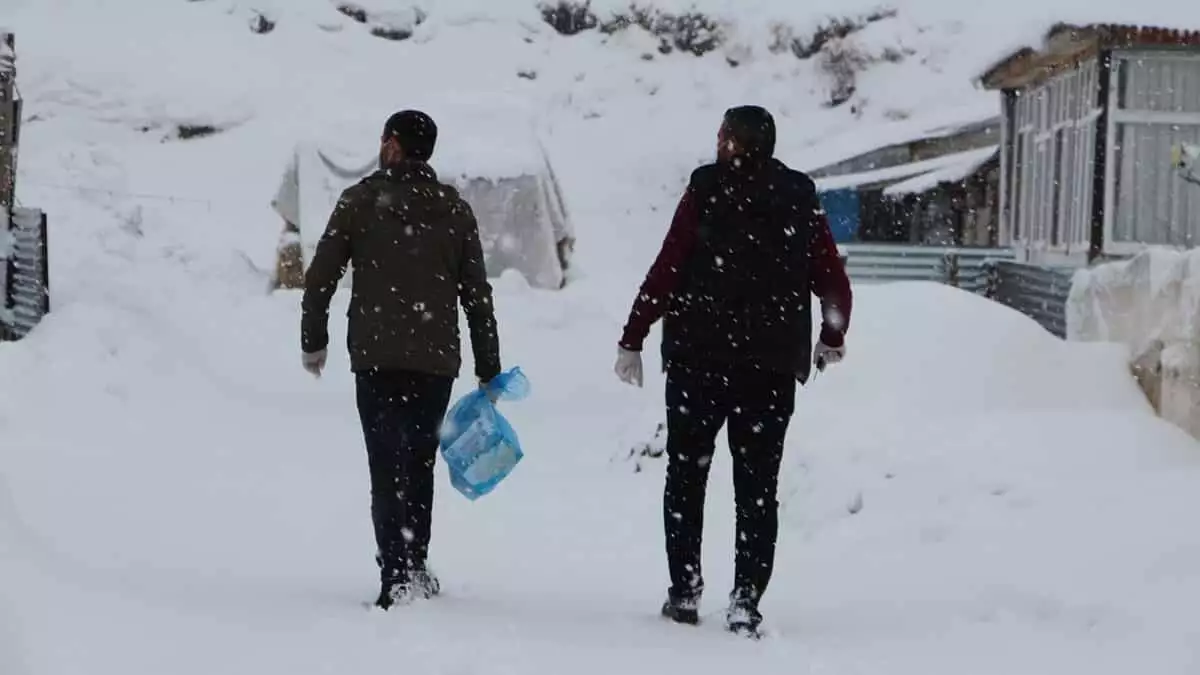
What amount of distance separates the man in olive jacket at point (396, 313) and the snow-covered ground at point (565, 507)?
0.39 metres

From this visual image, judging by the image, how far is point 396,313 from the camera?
16.5 feet

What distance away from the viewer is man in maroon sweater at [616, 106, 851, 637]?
476 cm

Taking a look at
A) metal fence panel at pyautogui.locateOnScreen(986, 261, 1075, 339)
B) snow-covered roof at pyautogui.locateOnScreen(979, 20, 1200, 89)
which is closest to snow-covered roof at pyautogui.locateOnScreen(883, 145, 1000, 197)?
metal fence panel at pyautogui.locateOnScreen(986, 261, 1075, 339)

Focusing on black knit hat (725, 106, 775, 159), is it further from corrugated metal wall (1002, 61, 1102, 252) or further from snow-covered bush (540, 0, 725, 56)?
snow-covered bush (540, 0, 725, 56)

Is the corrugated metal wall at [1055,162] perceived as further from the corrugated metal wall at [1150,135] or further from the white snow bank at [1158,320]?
the white snow bank at [1158,320]

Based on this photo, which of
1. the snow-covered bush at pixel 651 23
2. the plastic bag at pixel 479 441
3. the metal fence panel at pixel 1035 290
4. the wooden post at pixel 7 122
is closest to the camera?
the plastic bag at pixel 479 441

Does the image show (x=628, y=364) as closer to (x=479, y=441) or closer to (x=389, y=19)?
(x=479, y=441)

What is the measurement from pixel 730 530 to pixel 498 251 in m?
10.7

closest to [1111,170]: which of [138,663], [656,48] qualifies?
[138,663]

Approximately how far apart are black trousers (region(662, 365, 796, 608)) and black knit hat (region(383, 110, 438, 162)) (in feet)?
3.89

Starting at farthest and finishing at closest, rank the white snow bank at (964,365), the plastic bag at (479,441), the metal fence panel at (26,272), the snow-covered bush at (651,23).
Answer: the snow-covered bush at (651,23) < the metal fence panel at (26,272) < the white snow bank at (964,365) < the plastic bag at (479,441)

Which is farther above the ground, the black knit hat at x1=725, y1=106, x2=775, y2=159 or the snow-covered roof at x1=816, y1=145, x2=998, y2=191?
the black knit hat at x1=725, y1=106, x2=775, y2=159

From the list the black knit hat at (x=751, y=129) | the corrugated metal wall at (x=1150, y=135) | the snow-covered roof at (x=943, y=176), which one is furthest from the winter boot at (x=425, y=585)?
the snow-covered roof at (x=943, y=176)

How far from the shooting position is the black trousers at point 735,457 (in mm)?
4809
